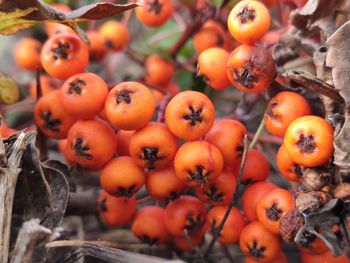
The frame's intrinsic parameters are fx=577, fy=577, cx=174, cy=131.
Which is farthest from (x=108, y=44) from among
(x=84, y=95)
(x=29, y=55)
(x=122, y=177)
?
(x=122, y=177)

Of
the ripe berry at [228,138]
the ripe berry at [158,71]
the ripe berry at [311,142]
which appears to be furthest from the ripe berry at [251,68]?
the ripe berry at [158,71]

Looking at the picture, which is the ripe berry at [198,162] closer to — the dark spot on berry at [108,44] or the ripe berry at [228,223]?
the ripe berry at [228,223]

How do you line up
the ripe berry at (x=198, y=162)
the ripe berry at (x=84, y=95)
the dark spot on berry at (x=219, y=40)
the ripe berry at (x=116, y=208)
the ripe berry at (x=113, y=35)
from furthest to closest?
the ripe berry at (x=113, y=35) < the dark spot on berry at (x=219, y=40) < the ripe berry at (x=116, y=208) < the ripe berry at (x=84, y=95) < the ripe berry at (x=198, y=162)

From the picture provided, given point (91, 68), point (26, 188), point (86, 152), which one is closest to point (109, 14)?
point (86, 152)

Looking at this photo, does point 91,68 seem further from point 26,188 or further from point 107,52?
point 26,188

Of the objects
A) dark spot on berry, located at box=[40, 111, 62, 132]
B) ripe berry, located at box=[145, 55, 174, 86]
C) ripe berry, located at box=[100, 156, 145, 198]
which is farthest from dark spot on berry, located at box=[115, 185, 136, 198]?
ripe berry, located at box=[145, 55, 174, 86]

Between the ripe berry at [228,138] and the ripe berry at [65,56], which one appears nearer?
the ripe berry at [228,138]

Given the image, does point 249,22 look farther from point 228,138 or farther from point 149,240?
point 149,240
